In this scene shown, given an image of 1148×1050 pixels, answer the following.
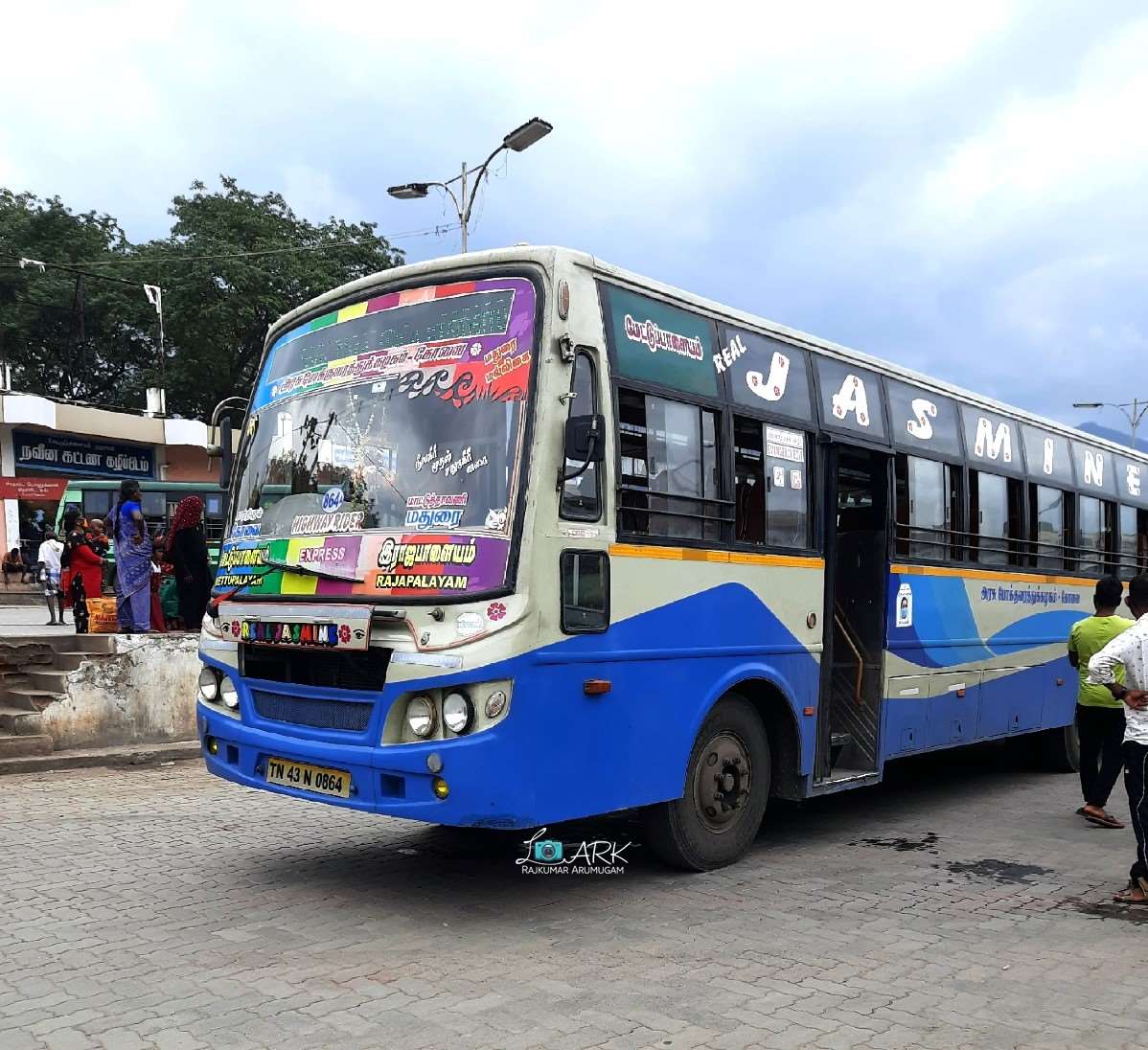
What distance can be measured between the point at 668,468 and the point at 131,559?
6.70m

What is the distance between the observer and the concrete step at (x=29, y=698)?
9688 mm

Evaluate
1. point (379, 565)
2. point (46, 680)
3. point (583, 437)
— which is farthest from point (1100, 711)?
point (46, 680)

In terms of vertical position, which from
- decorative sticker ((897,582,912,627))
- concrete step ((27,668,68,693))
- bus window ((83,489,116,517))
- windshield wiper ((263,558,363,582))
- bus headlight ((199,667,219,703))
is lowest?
concrete step ((27,668,68,693))

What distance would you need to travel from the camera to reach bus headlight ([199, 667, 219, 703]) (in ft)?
20.1

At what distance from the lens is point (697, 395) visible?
6.28 meters

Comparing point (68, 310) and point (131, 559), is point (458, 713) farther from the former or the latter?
point (68, 310)

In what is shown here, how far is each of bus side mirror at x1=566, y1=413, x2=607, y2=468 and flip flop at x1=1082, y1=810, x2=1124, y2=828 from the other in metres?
5.02

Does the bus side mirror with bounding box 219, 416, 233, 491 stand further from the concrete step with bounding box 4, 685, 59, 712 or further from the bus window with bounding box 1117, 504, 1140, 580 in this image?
the bus window with bounding box 1117, 504, 1140, 580

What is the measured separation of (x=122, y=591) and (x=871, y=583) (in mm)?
6967

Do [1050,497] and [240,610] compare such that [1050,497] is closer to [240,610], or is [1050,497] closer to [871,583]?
[871,583]

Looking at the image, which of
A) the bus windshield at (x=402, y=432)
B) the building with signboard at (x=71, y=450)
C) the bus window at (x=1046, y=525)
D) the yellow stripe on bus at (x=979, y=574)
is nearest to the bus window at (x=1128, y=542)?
the yellow stripe on bus at (x=979, y=574)

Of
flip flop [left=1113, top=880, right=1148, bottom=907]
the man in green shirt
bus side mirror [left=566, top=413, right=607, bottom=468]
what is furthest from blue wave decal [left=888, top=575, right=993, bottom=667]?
bus side mirror [left=566, top=413, right=607, bottom=468]

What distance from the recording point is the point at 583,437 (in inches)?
201

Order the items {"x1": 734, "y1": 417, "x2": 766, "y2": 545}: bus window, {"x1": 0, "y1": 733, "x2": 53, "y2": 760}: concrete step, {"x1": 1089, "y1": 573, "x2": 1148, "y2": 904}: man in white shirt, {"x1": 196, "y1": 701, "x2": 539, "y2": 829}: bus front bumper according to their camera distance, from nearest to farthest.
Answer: {"x1": 196, "y1": 701, "x2": 539, "y2": 829}: bus front bumper, {"x1": 1089, "y1": 573, "x2": 1148, "y2": 904}: man in white shirt, {"x1": 734, "y1": 417, "x2": 766, "y2": 545}: bus window, {"x1": 0, "y1": 733, "x2": 53, "y2": 760}: concrete step
